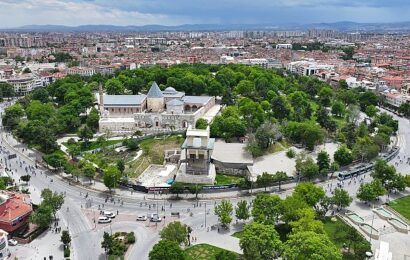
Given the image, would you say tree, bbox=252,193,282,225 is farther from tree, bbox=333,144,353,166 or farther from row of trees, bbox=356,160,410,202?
tree, bbox=333,144,353,166

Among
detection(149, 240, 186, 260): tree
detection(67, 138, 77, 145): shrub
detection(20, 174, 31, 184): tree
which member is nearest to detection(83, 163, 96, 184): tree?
detection(20, 174, 31, 184): tree

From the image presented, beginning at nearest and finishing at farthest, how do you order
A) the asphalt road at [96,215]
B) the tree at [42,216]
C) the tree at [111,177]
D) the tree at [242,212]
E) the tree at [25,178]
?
the asphalt road at [96,215], the tree at [42,216], the tree at [242,212], the tree at [111,177], the tree at [25,178]

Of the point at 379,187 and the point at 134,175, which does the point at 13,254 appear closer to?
the point at 134,175

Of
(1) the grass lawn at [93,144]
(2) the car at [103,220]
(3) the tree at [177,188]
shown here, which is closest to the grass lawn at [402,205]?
(3) the tree at [177,188]

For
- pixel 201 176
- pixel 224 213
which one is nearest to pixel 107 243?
pixel 224 213

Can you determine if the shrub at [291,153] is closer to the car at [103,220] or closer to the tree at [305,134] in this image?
the tree at [305,134]

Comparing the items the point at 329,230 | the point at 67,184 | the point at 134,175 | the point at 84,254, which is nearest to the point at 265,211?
the point at 329,230
